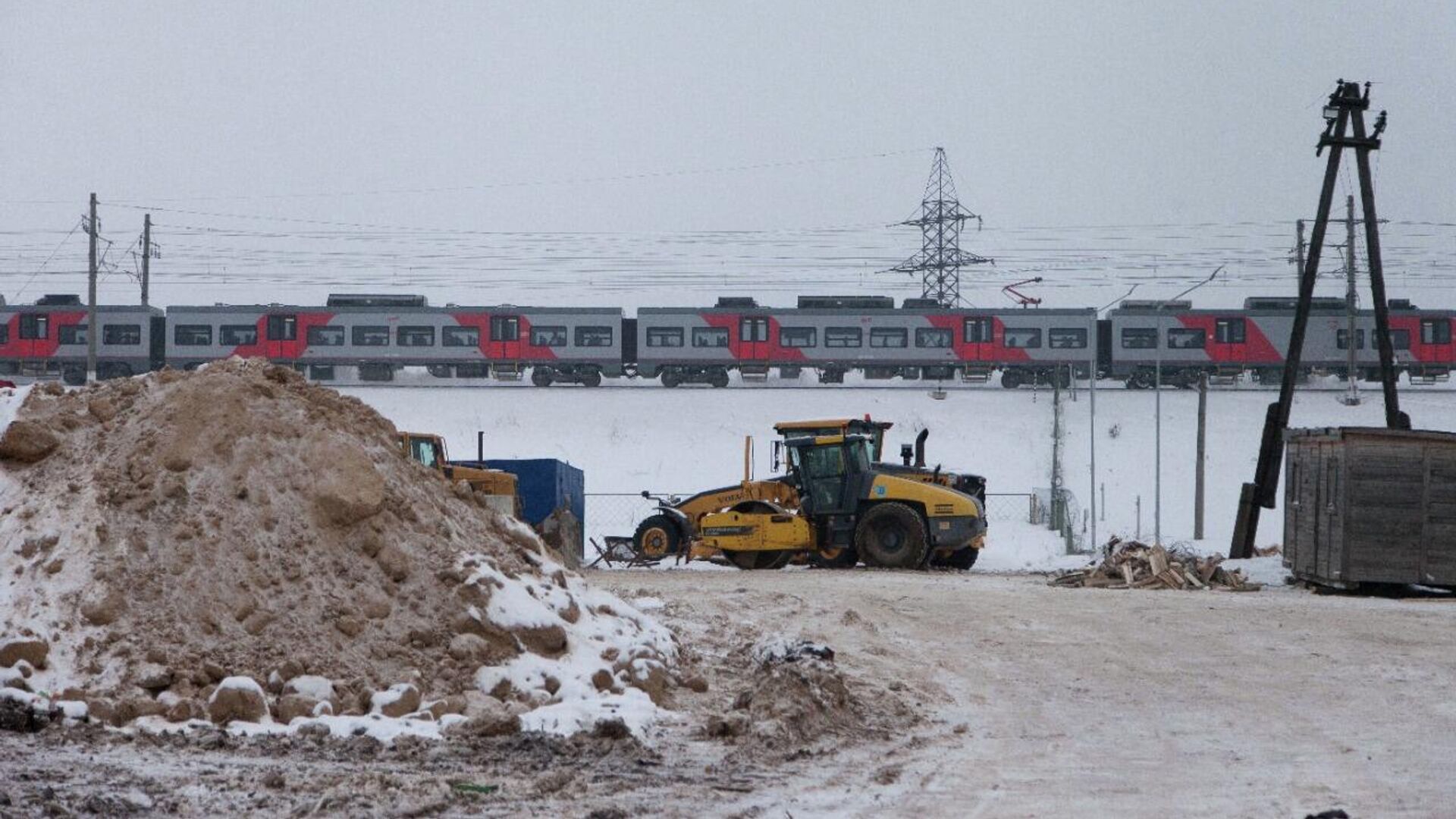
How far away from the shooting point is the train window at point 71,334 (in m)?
56.3

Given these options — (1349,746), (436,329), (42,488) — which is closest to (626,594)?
(42,488)

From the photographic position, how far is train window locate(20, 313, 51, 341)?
56.2 metres

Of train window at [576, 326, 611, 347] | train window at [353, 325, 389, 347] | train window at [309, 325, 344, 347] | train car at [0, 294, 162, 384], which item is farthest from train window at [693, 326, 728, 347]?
train car at [0, 294, 162, 384]

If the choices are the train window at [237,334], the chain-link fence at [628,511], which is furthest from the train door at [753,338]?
the train window at [237,334]

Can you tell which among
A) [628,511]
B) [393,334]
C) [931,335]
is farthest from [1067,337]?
[393,334]

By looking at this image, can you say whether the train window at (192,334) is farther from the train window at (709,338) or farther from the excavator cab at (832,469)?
the excavator cab at (832,469)

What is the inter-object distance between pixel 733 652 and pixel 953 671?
190cm

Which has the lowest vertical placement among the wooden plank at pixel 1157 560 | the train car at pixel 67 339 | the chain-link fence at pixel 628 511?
the chain-link fence at pixel 628 511

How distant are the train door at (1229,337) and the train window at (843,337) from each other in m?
14.1

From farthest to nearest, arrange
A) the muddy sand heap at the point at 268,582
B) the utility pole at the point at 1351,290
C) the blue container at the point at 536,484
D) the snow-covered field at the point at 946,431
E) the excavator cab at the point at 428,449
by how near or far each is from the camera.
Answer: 1. the utility pole at the point at 1351,290
2. the snow-covered field at the point at 946,431
3. the blue container at the point at 536,484
4. the excavator cab at the point at 428,449
5. the muddy sand heap at the point at 268,582

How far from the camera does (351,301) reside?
190 feet

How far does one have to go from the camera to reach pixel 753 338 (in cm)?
5775

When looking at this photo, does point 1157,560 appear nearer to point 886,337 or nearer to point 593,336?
point 886,337

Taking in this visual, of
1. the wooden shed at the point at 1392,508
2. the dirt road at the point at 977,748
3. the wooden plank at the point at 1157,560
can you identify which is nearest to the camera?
the dirt road at the point at 977,748
